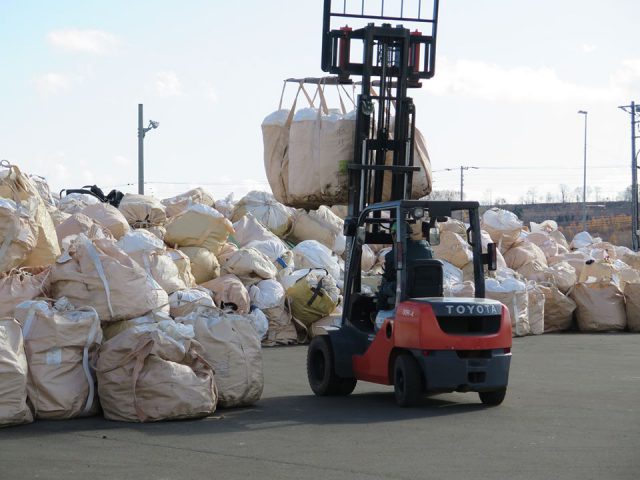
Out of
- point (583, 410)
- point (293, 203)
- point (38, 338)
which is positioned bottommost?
point (583, 410)

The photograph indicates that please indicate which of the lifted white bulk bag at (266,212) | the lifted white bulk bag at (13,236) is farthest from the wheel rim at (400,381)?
the lifted white bulk bag at (266,212)

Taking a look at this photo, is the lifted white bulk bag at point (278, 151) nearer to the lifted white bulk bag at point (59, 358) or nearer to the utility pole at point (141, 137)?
the lifted white bulk bag at point (59, 358)

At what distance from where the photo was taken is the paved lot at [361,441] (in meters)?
6.23

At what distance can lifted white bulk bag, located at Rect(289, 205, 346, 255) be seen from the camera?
1773 centimetres

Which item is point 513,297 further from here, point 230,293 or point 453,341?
point 453,341

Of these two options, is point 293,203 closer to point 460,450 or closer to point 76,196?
point 460,450

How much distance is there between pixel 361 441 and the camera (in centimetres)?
719

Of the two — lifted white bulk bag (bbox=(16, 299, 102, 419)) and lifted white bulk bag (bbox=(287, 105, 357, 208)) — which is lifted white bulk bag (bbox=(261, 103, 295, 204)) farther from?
lifted white bulk bag (bbox=(16, 299, 102, 419))

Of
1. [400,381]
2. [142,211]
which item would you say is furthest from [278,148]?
[142,211]

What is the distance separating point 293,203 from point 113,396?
2.95 metres

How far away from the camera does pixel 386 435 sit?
7445 millimetres

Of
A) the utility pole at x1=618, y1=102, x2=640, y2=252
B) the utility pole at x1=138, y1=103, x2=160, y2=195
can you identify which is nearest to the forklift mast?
the utility pole at x1=138, y1=103, x2=160, y2=195

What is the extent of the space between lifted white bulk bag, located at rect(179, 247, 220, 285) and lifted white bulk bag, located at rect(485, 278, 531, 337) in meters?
4.01

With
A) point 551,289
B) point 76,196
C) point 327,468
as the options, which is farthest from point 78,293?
point 551,289
